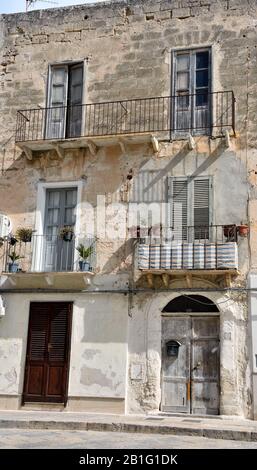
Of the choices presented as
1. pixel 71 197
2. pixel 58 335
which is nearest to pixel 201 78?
pixel 71 197

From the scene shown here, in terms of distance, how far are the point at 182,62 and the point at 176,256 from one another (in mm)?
5328

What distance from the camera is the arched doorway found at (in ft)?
45.7

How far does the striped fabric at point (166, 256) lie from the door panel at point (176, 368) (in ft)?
A: 4.39

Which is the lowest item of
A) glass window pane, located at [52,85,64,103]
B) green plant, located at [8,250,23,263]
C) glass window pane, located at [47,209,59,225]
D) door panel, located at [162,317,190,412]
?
door panel, located at [162,317,190,412]

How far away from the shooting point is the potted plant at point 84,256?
48.8 feet

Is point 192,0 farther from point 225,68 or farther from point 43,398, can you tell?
point 43,398

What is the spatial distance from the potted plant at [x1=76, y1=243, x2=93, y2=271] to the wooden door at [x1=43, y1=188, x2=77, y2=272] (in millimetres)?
416

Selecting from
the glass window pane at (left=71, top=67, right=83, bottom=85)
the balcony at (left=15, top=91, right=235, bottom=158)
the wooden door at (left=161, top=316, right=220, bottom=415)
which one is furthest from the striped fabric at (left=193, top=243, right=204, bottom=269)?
the glass window pane at (left=71, top=67, right=83, bottom=85)

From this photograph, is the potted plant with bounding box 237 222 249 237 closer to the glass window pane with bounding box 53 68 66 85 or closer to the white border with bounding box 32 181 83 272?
the white border with bounding box 32 181 83 272

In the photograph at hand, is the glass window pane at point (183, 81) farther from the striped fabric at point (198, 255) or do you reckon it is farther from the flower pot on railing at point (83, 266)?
the flower pot on railing at point (83, 266)

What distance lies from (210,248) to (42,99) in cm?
645

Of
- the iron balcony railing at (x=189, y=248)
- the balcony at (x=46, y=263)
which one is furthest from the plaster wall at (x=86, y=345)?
the iron balcony railing at (x=189, y=248)

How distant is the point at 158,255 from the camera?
47.0 feet

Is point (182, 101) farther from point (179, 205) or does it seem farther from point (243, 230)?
point (243, 230)
